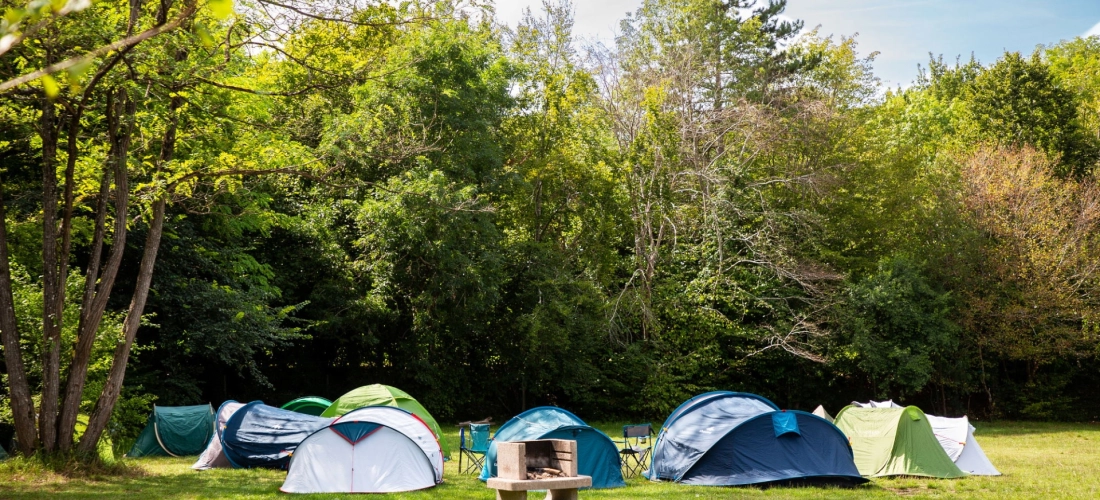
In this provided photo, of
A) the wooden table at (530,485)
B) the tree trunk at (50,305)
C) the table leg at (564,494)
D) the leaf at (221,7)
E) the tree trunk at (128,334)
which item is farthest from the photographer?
the tree trunk at (128,334)

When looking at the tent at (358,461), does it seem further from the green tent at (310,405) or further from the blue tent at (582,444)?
the green tent at (310,405)

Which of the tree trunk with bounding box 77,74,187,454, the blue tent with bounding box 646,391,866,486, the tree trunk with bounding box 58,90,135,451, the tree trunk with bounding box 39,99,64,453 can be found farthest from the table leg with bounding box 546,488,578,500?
the tree trunk with bounding box 39,99,64,453

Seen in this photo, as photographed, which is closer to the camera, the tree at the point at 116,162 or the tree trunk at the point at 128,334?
the tree at the point at 116,162

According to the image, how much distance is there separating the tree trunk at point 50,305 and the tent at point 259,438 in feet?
7.86

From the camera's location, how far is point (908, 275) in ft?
73.7

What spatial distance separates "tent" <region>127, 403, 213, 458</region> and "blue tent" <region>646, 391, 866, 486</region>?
841 cm

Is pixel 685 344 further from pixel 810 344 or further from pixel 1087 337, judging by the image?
pixel 1087 337

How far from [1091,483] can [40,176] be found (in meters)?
17.8

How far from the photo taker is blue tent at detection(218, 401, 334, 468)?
11898 mm

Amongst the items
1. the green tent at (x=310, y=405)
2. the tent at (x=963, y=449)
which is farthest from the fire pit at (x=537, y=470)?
the tent at (x=963, y=449)

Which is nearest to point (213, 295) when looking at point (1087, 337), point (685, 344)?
point (685, 344)

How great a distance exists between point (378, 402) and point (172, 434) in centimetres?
382

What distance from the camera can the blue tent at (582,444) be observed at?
1083 centimetres

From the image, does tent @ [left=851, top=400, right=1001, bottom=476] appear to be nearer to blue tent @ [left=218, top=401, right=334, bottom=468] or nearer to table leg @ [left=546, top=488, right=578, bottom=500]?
table leg @ [left=546, top=488, right=578, bottom=500]
